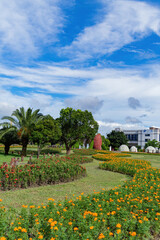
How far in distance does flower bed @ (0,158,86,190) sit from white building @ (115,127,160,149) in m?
76.7

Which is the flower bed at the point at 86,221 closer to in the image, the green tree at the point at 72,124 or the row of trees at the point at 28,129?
the row of trees at the point at 28,129

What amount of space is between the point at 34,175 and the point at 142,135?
275 feet

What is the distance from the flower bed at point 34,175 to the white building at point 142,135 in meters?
76.7

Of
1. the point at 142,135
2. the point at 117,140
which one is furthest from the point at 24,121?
the point at 142,135

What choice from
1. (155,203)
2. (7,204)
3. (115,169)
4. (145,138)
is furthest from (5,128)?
(145,138)

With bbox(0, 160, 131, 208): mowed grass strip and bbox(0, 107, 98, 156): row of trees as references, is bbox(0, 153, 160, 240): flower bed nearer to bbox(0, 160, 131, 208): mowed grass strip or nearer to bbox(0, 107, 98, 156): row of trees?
bbox(0, 160, 131, 208): mowed grass strip

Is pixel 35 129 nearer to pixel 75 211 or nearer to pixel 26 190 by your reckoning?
pixel 26 190

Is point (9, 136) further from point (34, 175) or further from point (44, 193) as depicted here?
point (44, 193)

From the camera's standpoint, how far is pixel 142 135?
87375 millimetres

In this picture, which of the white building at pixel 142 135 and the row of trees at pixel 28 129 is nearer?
the row of trees at pixel 28 129

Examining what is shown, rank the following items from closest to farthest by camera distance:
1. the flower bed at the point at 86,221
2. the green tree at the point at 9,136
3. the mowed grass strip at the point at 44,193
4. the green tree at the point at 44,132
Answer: the flower bed at the point at 86,221 < the mowed grass strip at the point at 44,193 < the green tree at the point at 44,132 < the green tree at the point at 9,136

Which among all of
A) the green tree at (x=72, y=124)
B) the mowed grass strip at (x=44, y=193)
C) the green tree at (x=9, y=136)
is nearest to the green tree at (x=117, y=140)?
the green tree at (x=72, y=124)

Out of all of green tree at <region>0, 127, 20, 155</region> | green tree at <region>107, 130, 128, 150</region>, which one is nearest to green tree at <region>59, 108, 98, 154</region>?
green tree at <region>0, 127, 20, 155</region>

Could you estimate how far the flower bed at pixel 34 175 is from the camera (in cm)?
782
